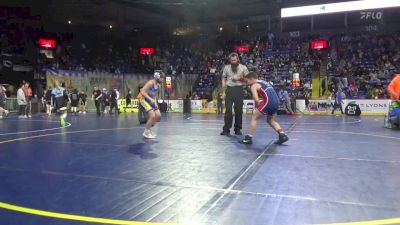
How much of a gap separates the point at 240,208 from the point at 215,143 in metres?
4.09

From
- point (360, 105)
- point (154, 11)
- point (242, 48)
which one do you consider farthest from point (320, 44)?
point (154, 11)

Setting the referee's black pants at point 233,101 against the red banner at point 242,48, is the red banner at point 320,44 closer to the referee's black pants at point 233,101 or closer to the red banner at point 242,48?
the red banner at point 242,48

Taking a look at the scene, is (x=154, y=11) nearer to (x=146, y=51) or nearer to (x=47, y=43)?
(x=146, y=51)

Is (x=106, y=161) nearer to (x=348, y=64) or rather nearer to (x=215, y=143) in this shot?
(x=215, y=143)

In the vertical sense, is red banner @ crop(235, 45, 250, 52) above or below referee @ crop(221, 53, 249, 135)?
above

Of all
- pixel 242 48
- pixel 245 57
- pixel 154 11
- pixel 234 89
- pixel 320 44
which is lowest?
pixel 234 89

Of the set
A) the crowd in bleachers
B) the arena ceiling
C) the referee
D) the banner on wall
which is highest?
the arena ceiling

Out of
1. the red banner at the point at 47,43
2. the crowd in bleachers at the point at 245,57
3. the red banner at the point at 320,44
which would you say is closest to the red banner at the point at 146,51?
the crowd in bleachers at the point at 245,57

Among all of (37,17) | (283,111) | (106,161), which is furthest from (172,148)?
(37,17)

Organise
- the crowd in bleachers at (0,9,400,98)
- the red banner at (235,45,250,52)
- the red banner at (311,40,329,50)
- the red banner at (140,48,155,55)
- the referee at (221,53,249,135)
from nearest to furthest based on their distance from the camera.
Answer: the referee at (221,53,249,135) < the crowd in bleachers at (0,9,400,98) < the red banner at (311,40,329,50) < the red banner at (235,45,250,52) < the red banner at (140,48,155,55)

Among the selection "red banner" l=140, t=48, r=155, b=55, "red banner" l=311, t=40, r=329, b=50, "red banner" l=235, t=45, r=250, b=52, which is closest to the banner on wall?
"red banner" l=311, t=40, r=329, b=50

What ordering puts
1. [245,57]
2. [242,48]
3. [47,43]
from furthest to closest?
[242,48], [47,43], [245,57]

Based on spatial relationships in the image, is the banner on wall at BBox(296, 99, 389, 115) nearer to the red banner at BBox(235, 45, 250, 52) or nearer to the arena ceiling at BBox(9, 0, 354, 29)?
the arena ceiling at BBox(9, 0, 354, 29)

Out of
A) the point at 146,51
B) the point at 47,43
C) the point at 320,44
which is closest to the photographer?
the point at 320,44
